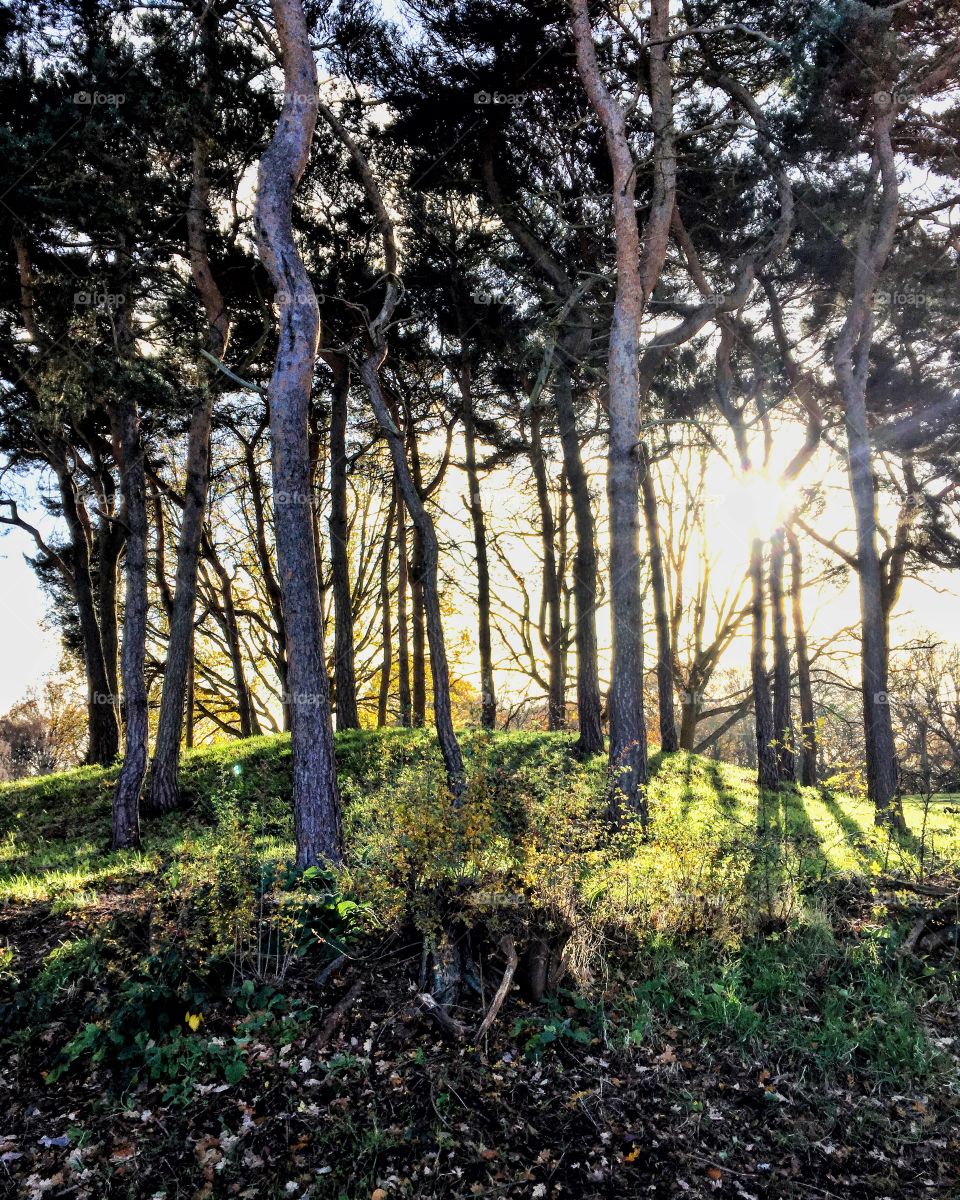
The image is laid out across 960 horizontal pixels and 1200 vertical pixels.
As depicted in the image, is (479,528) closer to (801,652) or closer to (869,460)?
(869,460)

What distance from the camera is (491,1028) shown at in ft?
14.1

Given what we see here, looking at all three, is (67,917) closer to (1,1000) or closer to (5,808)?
(1,1000)

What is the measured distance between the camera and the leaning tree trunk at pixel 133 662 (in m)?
8.95

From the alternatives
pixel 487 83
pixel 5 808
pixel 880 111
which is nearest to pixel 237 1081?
pixel 5 808

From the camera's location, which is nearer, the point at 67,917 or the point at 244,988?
the point at 244,988

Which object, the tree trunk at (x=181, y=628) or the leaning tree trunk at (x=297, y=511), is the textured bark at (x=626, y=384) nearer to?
the leaning tree trunk at (x=297, y=511)

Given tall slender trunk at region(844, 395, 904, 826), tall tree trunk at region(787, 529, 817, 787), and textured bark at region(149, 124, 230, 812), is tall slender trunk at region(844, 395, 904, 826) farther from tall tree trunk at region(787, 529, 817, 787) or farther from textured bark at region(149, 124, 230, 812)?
textured bark at region(149, 124, 230, 812)

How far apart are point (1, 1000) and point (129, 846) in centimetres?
482

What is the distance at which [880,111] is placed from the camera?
11.2 metres

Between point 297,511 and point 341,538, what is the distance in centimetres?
797

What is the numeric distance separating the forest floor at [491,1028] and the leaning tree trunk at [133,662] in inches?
110

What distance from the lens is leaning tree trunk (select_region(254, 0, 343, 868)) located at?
6.39 m

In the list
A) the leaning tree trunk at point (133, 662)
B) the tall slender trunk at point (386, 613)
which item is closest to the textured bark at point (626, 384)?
the leaning tree trunk at point (133, 662)

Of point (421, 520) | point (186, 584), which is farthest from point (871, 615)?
point (186, 584)
